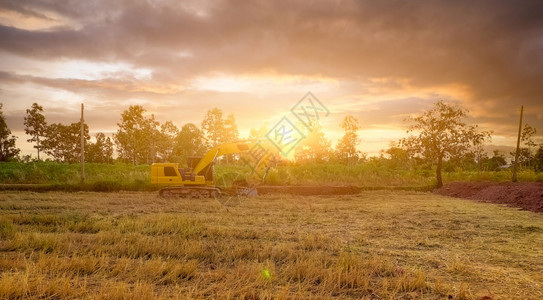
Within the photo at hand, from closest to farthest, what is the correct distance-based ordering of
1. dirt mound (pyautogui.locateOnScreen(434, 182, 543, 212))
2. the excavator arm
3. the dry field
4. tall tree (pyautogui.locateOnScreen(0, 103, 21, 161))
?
the dry field < dirt mound (pyautogui.locateOnScreen(434, 182, 543, 212)) < the excavator arm < tall tree (pyautogui.locateOnScreen(0, 103, 21, 161))

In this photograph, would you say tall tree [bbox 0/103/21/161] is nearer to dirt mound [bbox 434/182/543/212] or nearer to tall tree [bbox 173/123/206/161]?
tall tree [bbox 173/123/206/161]

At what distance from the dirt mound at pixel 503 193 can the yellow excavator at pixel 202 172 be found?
12666 millimetres

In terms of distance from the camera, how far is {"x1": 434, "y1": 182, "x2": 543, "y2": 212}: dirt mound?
17.4 metres

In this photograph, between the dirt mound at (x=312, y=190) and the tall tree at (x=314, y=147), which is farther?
the tall tree at (x=314, y=147)

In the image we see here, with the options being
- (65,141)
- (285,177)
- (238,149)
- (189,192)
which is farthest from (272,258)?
(65,141)

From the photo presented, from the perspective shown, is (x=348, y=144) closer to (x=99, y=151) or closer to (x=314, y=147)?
(x=314, y=147)

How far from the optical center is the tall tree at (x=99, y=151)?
7802 centimetres

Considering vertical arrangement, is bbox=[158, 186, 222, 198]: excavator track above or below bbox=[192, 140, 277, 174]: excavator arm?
below

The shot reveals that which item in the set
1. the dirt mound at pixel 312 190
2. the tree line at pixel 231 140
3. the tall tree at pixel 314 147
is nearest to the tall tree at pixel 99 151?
→ the tree line at pixel 231 140

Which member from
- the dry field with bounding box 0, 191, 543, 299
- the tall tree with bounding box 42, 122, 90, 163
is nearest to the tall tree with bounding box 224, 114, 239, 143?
the tall tree with bounding box 42, 122, 90, 163

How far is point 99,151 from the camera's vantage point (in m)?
85.3

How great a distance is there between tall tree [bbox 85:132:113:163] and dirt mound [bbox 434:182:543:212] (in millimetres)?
67682

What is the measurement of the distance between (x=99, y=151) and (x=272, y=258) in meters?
88.6

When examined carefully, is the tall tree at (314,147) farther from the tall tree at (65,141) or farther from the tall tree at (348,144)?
the tall tree at (65,141)
